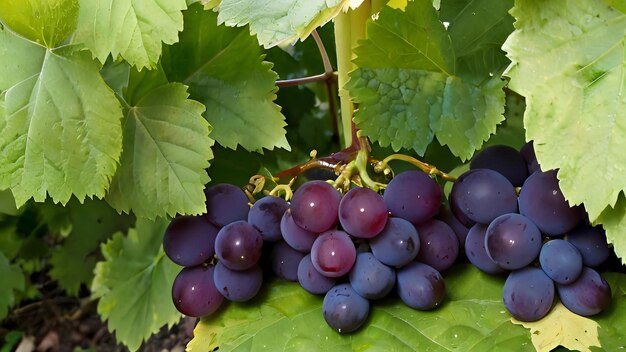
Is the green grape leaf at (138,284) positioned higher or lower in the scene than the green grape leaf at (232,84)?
lower

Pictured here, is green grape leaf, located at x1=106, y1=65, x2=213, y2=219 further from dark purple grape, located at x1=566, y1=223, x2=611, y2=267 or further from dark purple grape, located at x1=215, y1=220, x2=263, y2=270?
dark purple grape, located at x1=566, y1=223, x2=611, y2=267

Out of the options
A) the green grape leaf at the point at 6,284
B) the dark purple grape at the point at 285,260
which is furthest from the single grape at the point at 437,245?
the green grape leaf at the point at 6,284

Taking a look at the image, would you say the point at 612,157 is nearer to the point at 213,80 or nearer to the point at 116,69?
the point at 213,80

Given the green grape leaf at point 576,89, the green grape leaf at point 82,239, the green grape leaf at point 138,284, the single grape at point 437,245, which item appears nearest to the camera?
the green grape leaf at point 576,89

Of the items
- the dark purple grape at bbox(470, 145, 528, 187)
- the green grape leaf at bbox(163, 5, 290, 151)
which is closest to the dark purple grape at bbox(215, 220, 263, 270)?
the green grape leaf at bbox(163, 5, 290, 151)

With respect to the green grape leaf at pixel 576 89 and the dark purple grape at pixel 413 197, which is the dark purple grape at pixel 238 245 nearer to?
the dark purple grape at pixel 413 197

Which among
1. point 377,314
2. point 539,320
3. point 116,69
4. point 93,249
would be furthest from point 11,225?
point 539,320

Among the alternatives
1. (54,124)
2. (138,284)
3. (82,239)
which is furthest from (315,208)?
(82,239)
